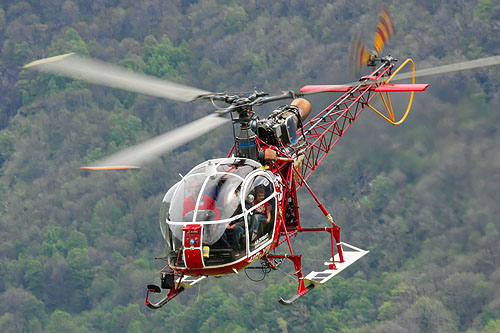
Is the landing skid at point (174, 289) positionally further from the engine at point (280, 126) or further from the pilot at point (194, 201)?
the engine at point (280, 126)

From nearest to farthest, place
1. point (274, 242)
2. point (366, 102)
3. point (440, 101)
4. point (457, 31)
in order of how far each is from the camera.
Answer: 1. point (274, 242)
2. point (366, 102)
3. point (440, 101)
4. point (457, 31)

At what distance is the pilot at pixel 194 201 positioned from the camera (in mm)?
22172

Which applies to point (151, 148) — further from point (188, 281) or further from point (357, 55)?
point (357, 55)

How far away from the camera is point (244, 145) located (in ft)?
78.9

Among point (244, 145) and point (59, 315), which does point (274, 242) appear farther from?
point (59, 315)

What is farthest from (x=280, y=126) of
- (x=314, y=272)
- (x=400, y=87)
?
(x=400, y=87)

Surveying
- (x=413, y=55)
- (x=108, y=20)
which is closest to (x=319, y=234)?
(x=413, y=55)

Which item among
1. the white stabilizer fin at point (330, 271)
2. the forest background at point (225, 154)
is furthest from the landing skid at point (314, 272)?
the forest background at point (225, 154)

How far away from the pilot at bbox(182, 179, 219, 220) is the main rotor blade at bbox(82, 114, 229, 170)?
65.4 inches

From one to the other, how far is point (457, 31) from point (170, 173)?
30.2 meters

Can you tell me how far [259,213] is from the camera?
23.1m

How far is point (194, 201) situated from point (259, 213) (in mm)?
1517

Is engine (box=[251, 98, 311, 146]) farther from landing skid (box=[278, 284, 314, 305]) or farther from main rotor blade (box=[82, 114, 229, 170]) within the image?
main rotor blade (box=[82, 114, 229, 170])

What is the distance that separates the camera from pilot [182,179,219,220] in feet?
72.7
